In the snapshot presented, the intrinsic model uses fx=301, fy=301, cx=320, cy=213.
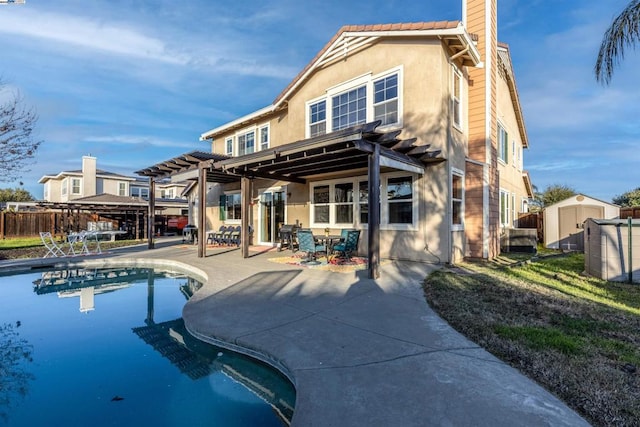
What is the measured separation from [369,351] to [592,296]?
5314 mm

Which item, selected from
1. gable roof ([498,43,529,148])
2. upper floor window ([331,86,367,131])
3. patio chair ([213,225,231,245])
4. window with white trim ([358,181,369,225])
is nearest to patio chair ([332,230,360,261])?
window with white trim ([358,181,369,225])

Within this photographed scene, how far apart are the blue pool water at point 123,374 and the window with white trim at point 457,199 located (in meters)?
8.25

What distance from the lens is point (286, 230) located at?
494 inches

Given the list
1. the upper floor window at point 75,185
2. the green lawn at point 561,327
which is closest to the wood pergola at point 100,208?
the upper floor window at point 75,185

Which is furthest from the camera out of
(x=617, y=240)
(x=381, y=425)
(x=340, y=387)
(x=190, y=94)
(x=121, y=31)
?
(x=190, y=94)

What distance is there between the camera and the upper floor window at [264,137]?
14.7 metres

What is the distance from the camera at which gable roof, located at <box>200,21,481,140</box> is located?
8633 millimetres

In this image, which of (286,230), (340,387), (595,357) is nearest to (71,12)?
(286,230)

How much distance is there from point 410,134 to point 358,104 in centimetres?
237

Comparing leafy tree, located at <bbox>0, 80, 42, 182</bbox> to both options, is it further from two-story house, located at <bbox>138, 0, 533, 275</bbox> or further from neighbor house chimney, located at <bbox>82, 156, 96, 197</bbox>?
neighbor house chimney, located at <bbox>82, 156, 96, 197</bbox>

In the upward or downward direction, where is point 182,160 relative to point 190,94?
downward

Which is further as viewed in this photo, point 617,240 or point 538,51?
point 538,51

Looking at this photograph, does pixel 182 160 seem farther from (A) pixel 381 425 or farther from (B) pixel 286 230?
(A) pixel 381 425

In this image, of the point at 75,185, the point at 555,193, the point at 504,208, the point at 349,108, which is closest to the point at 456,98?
the point at 349,108
